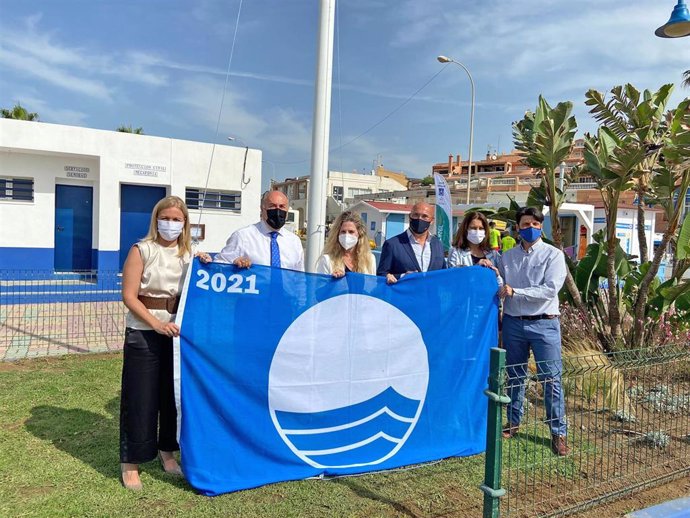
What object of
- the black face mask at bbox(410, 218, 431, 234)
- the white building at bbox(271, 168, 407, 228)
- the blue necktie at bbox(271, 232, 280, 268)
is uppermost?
the white building at bbox(271, 168, 407, 228)

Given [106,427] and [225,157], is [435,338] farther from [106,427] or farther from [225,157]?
[225,157]

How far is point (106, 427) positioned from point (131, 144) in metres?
11.1

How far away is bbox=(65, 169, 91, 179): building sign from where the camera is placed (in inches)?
548

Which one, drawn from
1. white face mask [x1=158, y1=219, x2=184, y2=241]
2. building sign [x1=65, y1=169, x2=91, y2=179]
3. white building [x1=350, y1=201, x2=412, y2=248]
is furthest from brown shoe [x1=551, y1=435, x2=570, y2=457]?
white building [x1=350, y1=201, x2=412, y2=248]

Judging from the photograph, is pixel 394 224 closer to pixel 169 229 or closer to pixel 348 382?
pixel 348 382

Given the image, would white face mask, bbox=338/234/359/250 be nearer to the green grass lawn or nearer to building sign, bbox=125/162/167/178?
the green grass lawn

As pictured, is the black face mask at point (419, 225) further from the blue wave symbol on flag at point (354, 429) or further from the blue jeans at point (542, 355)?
the blue wave symbol on flag at point (354, 429)

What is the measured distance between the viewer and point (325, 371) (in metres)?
3.82

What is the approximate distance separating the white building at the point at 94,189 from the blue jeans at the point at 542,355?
12.0m

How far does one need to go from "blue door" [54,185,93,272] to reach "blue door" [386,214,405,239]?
13.9 metres

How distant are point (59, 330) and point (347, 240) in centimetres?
657

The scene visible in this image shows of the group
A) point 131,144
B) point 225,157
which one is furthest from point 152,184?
point 225,157

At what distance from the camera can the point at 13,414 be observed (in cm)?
485

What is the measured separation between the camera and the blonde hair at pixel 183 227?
11.9ft
